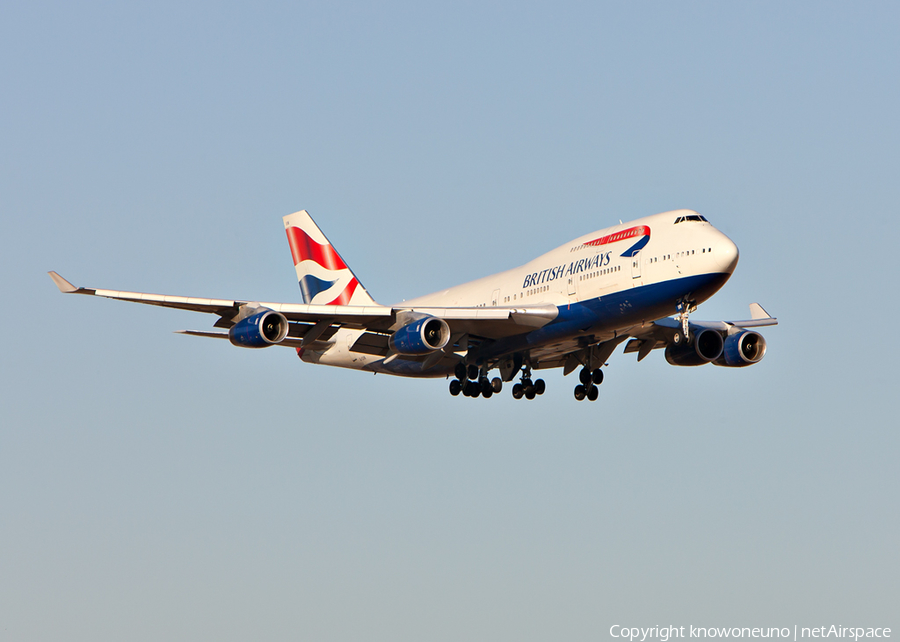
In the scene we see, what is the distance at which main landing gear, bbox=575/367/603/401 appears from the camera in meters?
49.3

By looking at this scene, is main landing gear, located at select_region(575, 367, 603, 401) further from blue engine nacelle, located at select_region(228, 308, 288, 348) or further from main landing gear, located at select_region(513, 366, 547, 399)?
blue engine nacelle, located at select_region(228, 308, 288, 348)

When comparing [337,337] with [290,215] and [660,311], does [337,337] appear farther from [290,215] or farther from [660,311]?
[660,311]

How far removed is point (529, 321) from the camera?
143ft

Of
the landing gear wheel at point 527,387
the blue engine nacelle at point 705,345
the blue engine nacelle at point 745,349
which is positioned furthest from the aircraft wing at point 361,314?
the blue engine nacelle at point 745,349

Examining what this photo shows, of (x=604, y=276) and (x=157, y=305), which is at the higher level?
(x=604, y=276)

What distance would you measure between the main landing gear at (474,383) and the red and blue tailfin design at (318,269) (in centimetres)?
936

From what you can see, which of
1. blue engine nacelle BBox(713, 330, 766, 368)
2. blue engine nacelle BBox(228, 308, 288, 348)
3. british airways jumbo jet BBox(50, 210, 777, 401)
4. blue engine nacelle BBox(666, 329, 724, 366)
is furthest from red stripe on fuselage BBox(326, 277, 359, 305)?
blue engine nacelle BBox(713, 330, 766, 368)

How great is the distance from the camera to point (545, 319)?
4356 cm

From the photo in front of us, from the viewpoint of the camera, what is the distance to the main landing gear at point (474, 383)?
47.7 m

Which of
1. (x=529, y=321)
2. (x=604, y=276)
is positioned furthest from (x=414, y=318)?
(x=604, y=276)

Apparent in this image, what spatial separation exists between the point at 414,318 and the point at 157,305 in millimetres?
9516

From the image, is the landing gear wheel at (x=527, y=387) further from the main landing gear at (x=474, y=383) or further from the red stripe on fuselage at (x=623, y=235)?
the red stripe on fuselage at (x=623, y=235)

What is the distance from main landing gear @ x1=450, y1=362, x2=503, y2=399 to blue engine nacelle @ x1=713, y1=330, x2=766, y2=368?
992 centimetres

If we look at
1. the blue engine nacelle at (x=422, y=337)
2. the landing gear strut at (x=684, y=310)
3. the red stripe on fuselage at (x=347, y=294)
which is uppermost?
the red stripe on fuselage at (x=347, y=294)
